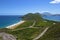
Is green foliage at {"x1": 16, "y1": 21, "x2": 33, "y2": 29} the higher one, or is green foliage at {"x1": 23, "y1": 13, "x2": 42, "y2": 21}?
green foliage at {"x1": 23, "y1": 13, "x2": 42, "y2": 21}

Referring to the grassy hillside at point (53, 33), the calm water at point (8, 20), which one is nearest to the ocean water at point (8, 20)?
the calm water at point (8, 20)

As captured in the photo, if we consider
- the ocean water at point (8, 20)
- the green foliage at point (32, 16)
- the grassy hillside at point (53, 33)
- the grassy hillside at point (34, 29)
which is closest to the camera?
the grassy hillside at point (53, 33)

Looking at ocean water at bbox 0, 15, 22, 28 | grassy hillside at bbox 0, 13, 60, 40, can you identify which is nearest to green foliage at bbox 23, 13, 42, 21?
grassy hillside at bbox 0, 13, 60, 40

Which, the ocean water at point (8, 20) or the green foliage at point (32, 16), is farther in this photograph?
the ocean water at point (8, 20)

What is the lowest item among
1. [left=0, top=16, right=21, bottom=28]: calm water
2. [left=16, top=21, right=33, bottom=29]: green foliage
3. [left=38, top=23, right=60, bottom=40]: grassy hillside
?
Answer: [left=38, top=23, right=60, bottom=40]: grassy hillside

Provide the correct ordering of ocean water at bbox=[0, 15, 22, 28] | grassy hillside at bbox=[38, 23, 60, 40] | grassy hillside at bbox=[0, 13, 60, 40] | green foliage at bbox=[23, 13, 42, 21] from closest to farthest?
grassy hillside at bbox=[38, 23, 60, 40] → grassy hillside at bbox=[0, 13, 60, 40] → green foliage at bbox=[23, 13, 42, 21] → ocean water at bbox=[0, 15, 22, 28]

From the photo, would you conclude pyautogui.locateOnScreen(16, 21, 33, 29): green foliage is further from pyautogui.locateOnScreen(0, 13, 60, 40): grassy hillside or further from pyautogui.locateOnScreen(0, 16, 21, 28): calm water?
pyautogui.locateOnScreen(0, 16, 21, 28): calm water

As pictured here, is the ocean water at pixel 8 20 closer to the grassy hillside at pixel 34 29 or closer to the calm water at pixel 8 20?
→ the calm water at pixel 8 20

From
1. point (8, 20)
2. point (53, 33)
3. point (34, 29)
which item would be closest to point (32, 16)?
point (34, 29)
